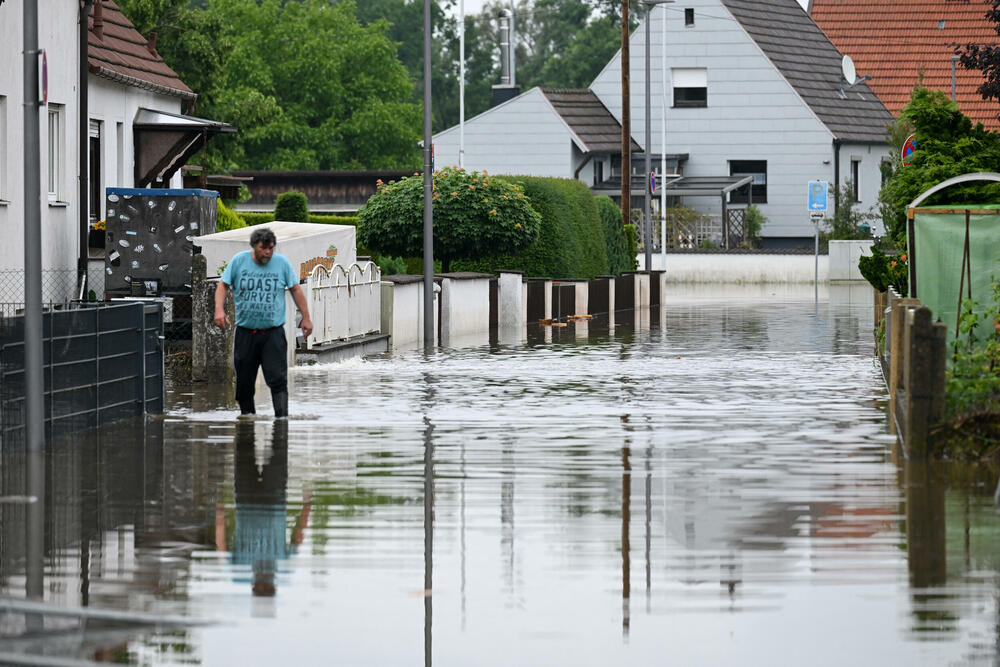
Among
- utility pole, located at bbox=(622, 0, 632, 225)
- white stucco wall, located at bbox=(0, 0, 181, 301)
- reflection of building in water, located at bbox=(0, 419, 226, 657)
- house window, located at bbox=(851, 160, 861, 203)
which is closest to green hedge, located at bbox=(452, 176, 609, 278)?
utility pole, located at bbox=(622, 0, 632, 225)

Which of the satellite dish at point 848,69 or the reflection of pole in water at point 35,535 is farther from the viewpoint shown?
the satellite dish at point 848,69

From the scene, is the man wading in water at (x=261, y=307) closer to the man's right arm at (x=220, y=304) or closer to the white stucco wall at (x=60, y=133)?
the man's right arm at (x=220, y=304)

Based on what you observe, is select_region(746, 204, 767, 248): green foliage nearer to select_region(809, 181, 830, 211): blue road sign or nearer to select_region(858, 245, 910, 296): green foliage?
select_region(809, 181, 830, 211): blue road sign

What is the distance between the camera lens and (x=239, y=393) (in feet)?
53.8

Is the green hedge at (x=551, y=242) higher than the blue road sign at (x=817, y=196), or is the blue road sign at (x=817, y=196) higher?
the blue road sign at (x=817, y=196)

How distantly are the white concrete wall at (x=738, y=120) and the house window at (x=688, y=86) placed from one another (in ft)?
0.88

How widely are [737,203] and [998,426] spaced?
57.4 m

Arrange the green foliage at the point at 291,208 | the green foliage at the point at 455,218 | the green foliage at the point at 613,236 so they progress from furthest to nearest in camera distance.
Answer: the green foliage at the point at 613,236, the green foliage at the point at 291,208, the green foliage at the point at 455,218

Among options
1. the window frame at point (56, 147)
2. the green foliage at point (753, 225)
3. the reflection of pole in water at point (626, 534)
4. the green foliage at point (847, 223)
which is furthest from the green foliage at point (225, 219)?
the green foliage at point (753, 225)

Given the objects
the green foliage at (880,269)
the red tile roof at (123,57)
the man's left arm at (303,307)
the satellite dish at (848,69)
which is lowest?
the man's left arm at (303,307)

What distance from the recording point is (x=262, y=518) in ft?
35.3

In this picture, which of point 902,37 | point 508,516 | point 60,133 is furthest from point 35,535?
point 902,37

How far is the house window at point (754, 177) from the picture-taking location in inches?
2739

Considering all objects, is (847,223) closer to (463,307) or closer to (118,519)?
(463,307)
